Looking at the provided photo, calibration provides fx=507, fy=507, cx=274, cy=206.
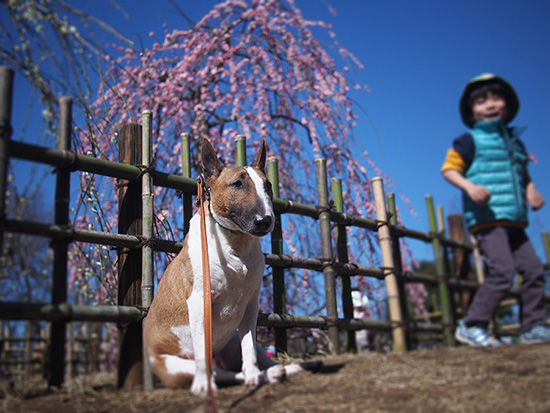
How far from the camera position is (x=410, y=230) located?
5.79 meters

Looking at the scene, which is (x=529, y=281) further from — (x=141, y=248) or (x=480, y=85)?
(x=141, y=248)

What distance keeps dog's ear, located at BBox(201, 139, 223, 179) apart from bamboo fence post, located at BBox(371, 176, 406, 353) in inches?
103

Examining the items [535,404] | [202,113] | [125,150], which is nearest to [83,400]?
[125,150]

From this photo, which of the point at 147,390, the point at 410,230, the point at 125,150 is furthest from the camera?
the point at 410,230

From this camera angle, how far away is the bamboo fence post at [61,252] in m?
2.74

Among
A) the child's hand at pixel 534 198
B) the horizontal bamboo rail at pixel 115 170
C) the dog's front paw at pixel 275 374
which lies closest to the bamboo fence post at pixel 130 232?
the horizontal bamboo rail at pixel 115 170

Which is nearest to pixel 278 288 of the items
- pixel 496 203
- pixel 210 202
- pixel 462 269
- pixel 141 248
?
pixel 141 248

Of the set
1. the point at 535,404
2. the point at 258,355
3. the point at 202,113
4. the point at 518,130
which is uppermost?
the point at 202,113

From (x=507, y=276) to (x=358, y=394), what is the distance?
2960 mm

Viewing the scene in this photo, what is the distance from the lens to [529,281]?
193 inches

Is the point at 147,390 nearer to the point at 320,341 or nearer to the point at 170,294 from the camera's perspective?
the point at 170,294

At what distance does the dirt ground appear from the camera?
217 cm

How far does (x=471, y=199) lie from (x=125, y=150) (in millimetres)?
3353

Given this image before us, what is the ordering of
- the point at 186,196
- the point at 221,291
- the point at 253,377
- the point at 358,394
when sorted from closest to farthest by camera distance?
the point at 358,394
the point at 253,377
the point at 221,291
the point at 186,196
